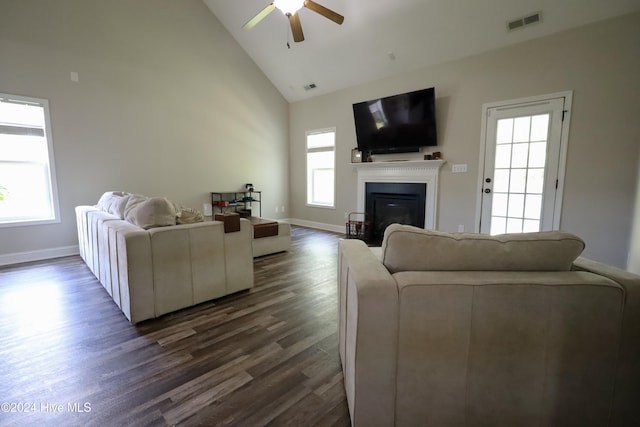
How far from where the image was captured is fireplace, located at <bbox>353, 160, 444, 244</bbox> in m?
4.55

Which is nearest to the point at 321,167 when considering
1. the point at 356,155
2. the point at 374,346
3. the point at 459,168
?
the point at 356,155

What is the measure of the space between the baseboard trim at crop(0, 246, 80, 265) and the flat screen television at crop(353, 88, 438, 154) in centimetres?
486

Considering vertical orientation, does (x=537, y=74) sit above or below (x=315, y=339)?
above

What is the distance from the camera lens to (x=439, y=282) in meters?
1.12

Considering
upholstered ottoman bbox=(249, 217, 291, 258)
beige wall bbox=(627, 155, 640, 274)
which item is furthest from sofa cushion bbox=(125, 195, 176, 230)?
beige wall bbox=(627, 155, 640, 274)

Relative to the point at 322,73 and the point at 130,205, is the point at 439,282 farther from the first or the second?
the point at 322,73

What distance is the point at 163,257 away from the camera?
228 cm

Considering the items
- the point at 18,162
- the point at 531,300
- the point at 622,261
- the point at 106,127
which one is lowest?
the point at 622,261

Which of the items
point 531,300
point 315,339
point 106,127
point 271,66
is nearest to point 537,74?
point 531,300

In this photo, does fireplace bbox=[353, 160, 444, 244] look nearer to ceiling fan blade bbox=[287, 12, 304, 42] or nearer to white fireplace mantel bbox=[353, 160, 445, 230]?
white fireplace mantel bbox=[353, 160, 445, 230]

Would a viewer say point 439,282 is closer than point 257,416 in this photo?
Yes

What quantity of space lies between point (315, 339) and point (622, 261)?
12.2 feet

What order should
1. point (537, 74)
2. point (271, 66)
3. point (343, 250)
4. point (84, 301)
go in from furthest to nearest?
point (271, 66) < point (537, 74) < point (84, 301) < point (343, 250)

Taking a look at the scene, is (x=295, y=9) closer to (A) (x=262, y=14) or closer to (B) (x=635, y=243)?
(A) (x=262, y=14)
